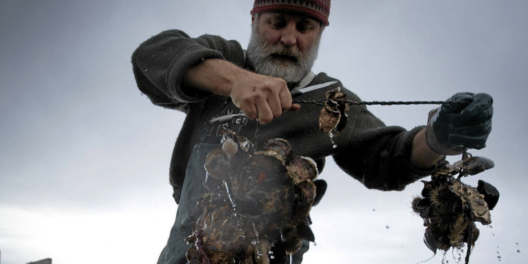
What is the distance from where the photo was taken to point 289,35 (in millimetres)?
2459

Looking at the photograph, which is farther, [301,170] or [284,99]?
[301,170]

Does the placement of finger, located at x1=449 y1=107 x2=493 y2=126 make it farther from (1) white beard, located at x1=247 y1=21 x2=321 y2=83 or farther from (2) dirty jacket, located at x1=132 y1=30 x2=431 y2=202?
(1) white beard, located at x1=247 y1=21 x2=321 y2=83

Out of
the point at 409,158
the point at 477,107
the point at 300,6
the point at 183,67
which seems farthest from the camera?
the point at 300,6

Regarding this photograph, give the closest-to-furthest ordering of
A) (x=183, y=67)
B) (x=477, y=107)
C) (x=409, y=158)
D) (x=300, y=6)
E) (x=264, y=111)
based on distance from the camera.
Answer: (x=264, y=111) < (x=477, y=107) < (x=183, y=67) < (x=409, y=158) < (x=300, y=6)

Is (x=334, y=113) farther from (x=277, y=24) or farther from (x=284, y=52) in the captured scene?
(x=277, y=24)

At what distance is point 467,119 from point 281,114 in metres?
0.92

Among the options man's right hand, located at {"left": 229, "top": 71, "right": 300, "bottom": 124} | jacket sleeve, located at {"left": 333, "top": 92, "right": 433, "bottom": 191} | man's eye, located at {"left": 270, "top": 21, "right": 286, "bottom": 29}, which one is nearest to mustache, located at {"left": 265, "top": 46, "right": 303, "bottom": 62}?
man's eye, located at {"left": 270, "top": 21, "right": 286, "bottom": 29}

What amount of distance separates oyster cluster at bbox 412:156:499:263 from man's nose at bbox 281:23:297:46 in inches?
39.4

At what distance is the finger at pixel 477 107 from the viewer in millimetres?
1813

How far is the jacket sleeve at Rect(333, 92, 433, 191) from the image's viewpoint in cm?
236

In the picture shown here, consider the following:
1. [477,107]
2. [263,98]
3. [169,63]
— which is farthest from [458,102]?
[169,63]

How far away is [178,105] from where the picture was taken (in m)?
2.50

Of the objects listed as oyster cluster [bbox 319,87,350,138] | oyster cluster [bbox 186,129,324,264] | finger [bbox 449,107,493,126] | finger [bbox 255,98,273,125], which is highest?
oyster cluster [bbox 319,87,350,138]

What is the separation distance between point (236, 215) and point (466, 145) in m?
0.99
